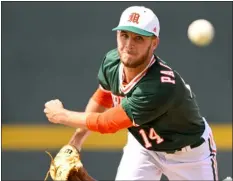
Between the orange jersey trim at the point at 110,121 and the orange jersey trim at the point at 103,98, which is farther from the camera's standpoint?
the orange jersey trim at the point at 103,98

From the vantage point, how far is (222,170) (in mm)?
5930

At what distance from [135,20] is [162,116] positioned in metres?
0.63

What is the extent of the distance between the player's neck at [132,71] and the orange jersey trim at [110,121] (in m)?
0.23

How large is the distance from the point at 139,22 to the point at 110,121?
61cm

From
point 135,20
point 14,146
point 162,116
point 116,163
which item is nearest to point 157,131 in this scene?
point 162,116

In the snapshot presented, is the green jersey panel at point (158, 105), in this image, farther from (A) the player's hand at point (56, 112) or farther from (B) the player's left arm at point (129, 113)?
(A) the player's hand at point (56, 112)

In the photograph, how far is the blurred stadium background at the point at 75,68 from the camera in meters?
5.93

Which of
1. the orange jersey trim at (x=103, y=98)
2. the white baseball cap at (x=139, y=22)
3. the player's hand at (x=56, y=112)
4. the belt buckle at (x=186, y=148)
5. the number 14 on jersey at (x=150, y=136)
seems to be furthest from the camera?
the orange jersey trim at (x=103, y=98)

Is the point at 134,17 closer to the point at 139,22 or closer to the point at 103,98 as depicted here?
the point at 139,22

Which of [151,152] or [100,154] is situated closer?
[151,152]

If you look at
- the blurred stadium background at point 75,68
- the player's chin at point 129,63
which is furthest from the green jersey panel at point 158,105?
the blurred stadium background at point 75,68

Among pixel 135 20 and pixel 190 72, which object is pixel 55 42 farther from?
pixel 135 20

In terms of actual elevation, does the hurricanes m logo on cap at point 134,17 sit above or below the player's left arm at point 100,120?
above

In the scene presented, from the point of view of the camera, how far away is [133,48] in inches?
144
